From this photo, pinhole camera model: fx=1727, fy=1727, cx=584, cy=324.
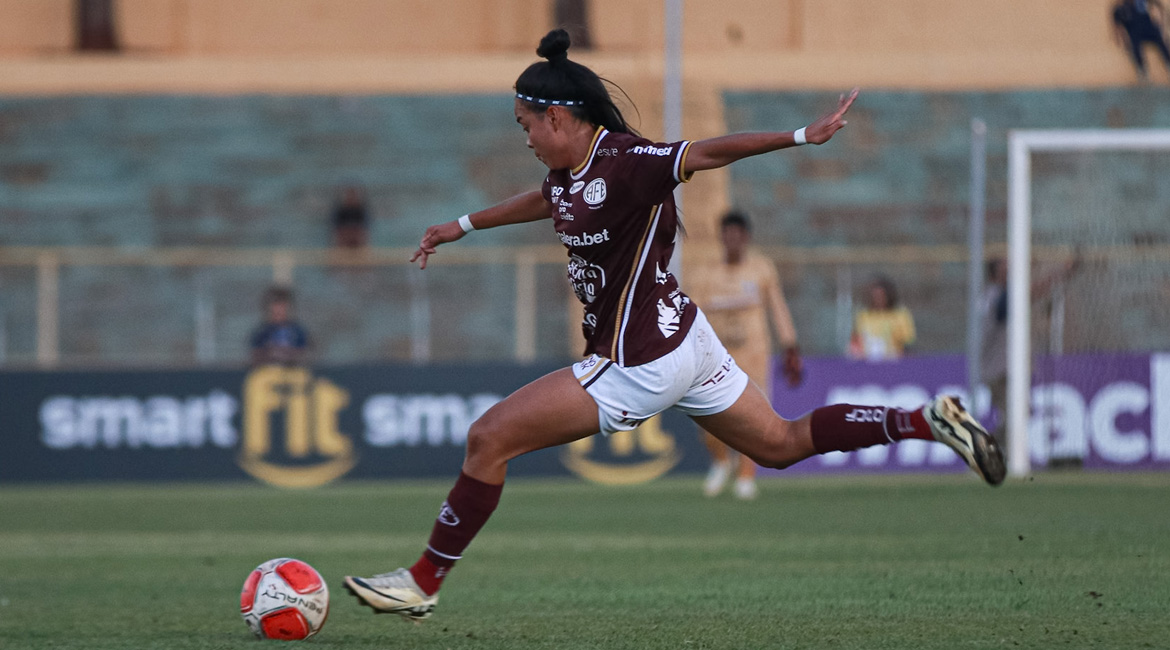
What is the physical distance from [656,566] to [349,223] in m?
16.9

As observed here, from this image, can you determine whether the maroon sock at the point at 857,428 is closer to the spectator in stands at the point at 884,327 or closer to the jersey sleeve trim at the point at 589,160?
the jersey sleeve trim at the point at 589,160

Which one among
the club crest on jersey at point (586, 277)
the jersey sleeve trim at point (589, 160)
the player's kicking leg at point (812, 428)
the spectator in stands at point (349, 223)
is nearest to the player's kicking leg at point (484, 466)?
the club crest on jersey at point (586, 277)

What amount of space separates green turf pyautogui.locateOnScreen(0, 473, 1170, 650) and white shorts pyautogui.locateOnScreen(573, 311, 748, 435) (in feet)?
2.85

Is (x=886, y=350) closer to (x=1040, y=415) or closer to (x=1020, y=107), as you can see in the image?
(x=1040, y=415)

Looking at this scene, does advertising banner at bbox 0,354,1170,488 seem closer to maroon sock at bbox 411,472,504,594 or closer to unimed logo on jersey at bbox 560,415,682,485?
unimed logo on jersey at bbox 560,415,682,485

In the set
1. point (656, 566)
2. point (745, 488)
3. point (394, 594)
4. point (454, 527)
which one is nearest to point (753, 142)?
point (454, 527)

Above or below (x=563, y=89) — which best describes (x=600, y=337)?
below

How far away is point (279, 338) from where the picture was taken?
2012 cm

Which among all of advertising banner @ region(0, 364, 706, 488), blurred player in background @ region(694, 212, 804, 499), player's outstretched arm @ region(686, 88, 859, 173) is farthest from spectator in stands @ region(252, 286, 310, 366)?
player's outstretched arm @ region(686, 88, 859, 173)

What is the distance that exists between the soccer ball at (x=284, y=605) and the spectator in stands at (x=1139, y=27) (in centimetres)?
2409

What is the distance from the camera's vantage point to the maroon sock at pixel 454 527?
6.74 meters

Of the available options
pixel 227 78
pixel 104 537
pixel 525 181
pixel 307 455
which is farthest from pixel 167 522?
pixel 227 78

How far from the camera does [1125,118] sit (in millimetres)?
27719

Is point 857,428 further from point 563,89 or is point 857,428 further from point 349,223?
point 349,223
